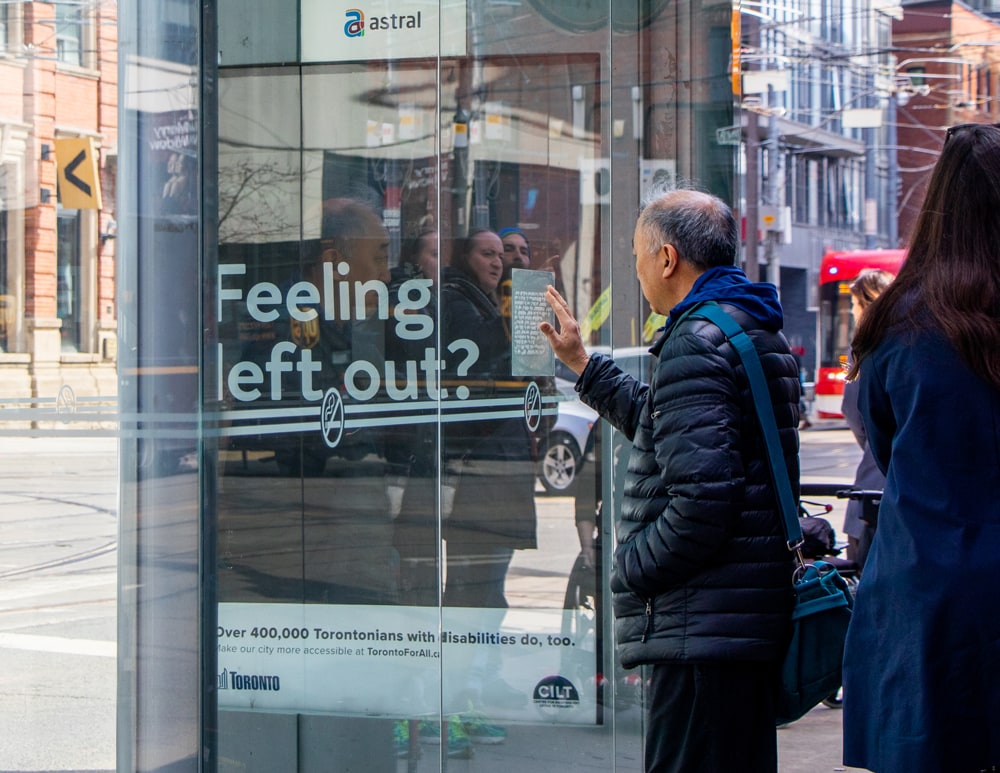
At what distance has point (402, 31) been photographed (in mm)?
3701

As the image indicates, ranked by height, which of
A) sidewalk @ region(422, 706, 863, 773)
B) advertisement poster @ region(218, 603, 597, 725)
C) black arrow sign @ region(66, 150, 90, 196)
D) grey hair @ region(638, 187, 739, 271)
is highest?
black arrow sign @ region(66, 150, 90, 196)

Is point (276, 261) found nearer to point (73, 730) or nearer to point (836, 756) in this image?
point (73, 730)

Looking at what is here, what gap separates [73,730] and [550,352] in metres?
1.88

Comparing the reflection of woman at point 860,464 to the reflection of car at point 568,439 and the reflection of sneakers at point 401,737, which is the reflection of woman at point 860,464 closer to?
the reflection of car at point 568,439

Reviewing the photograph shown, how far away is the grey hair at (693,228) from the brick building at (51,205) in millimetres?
1656

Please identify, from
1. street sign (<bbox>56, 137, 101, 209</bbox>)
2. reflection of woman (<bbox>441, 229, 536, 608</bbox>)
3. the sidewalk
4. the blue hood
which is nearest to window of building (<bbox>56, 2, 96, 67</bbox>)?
street sign (<bbox>56, 137, 101, 209</bbox>)

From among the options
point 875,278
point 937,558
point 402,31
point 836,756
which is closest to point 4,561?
point 402,31

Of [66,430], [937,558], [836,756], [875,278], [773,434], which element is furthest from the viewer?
[875,278]

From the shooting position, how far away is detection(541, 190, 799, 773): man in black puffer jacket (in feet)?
8.73

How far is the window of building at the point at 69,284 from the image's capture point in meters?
3.75

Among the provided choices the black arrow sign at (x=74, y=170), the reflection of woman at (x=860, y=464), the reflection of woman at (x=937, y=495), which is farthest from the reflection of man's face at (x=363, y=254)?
the reflection of woman at (x=860, y=464)

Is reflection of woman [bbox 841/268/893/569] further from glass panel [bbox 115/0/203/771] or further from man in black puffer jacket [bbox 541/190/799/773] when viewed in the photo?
glass panel [bbox 115/0/203/771]

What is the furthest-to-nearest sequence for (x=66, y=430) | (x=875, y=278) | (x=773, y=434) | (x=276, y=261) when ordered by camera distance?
(x=875, y=278)
(x=66, y=430)
(x=276, y=261)
(x=773, y=434)

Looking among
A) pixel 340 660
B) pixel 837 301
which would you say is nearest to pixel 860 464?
pixel 340 660
